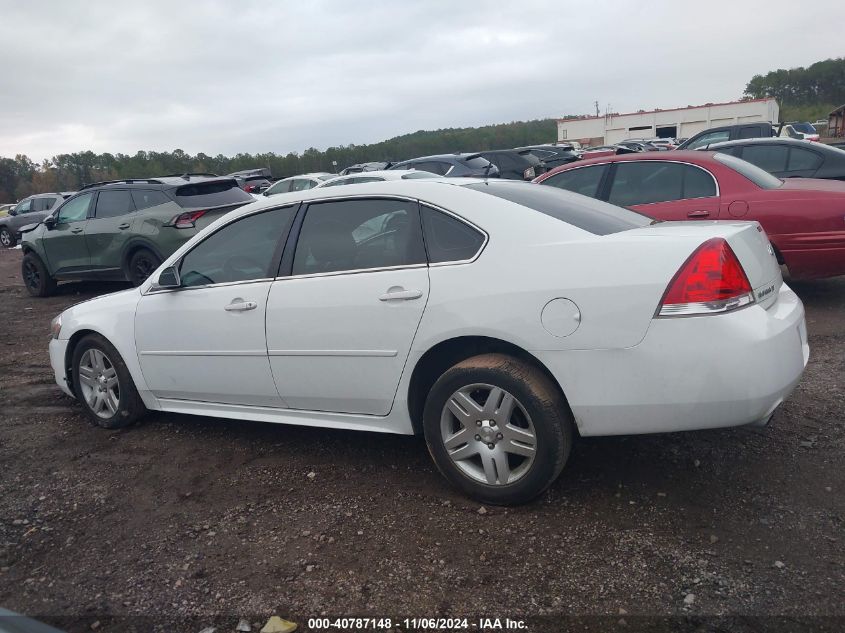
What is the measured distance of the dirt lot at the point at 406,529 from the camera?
102 inches

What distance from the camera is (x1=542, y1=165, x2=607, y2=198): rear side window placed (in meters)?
7.04

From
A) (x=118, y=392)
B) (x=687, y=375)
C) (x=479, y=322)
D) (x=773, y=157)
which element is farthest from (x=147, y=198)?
(x=687, y=375)

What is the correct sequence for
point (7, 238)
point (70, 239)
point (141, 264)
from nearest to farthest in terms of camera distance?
point (141, 264)
point (70, 239)
point (7, 238)

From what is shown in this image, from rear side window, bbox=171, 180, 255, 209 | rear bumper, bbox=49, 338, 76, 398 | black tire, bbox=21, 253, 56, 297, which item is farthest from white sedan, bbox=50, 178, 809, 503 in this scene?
black tire, bbox=21, 253, 56, 297

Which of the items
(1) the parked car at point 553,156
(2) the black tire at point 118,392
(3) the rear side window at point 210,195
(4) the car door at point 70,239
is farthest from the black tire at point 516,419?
(1) the parked car at point 553,156

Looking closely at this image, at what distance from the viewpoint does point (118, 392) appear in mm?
4691

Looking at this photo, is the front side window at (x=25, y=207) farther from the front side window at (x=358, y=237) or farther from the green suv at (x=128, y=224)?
the front side window at (x=358, y=237)

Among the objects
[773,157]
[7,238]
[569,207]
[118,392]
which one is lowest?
[7,238]

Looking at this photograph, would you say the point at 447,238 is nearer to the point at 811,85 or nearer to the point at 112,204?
the point at 112,204

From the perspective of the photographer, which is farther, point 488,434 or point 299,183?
point 299,183

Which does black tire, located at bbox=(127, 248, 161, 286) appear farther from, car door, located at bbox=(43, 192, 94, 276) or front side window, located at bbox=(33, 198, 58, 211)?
front side window, located at bbox=(33, 198, 58, 211)

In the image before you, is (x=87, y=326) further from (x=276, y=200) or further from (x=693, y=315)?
(x=693, y=315)

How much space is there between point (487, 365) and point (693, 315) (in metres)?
0.89

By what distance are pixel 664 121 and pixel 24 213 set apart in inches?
2201
